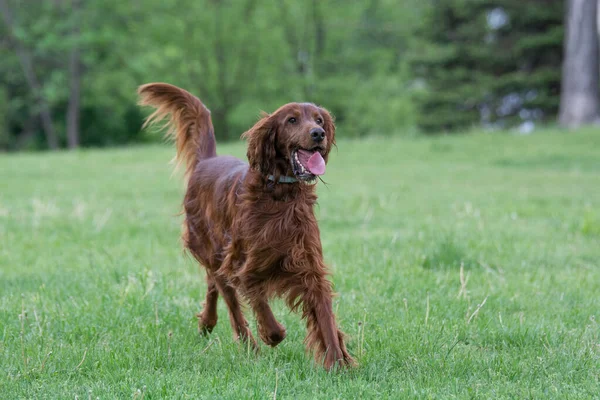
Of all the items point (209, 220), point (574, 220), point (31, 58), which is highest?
point (31, 58)

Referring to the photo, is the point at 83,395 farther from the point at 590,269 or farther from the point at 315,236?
the point at 590,269

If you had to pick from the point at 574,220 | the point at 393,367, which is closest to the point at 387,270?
the point at 393,367

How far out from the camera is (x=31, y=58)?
38438 mm

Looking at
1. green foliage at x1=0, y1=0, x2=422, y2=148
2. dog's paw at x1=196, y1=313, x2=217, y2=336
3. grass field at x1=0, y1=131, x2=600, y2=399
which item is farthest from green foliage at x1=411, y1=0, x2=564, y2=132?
dog's paw at x1=196, y1=313, x2=217, y2=336

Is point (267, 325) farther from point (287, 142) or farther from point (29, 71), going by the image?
point (29, 71)

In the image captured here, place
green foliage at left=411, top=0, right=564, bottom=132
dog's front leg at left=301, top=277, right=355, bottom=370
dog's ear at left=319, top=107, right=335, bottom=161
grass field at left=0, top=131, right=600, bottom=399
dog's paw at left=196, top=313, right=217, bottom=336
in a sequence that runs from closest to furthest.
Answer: grass field at left=0, top=131, right=600, bottom=399 < dog's front leg at left=301, top=277, right=355, bottom=370 < dog's ear at left=319, top=107, right=335, bottom=161 < dog's paw at left=196, top=313, right=217, bottom=336 < green foliage at left=411, top=0, right=564, bottom=132

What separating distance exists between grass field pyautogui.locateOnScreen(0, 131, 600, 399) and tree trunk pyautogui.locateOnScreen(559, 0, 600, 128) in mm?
10687

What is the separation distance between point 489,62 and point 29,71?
2405 centimetres

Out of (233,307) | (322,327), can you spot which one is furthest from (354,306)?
(322,327)

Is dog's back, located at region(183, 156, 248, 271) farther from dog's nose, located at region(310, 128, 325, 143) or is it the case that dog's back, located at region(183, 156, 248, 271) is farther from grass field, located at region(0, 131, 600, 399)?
dog's nose, located at region(310, 128, 325, 143)

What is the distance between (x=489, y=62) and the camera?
88.4ft

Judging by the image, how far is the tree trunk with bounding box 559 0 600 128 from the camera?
1892 centimetres

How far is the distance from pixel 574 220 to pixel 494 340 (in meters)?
4.27

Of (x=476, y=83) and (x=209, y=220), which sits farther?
(x=476, y=83)
